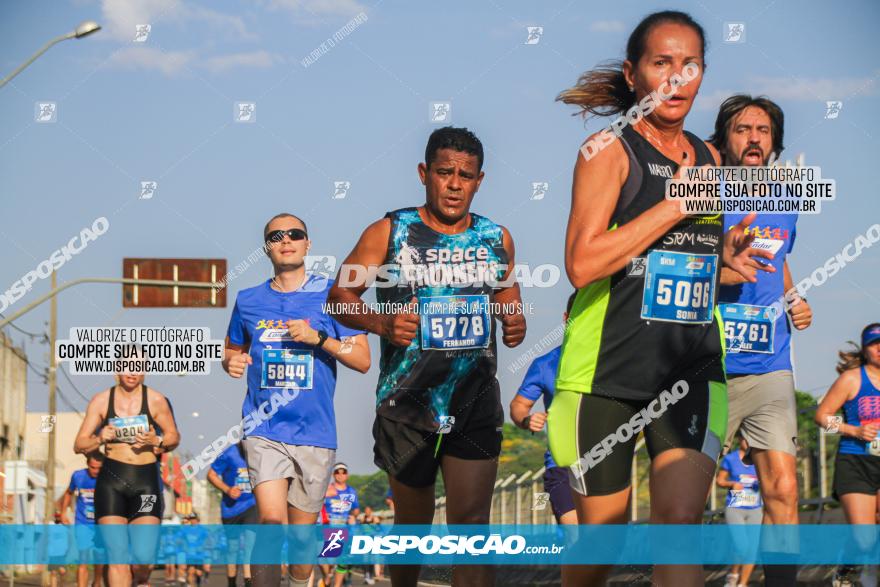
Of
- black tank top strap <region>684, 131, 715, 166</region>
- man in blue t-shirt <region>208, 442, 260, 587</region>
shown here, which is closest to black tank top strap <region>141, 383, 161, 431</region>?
man in blue t-shirt <region>208, 442, 260, 587</region>

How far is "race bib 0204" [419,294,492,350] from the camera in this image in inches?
310

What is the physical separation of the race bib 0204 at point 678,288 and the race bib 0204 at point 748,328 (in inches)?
130

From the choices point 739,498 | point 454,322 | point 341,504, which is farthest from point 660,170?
point 341,504

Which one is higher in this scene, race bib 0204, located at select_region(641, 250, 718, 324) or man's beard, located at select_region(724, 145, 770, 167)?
man's beard, located at select_region(724, 145, 770, 167)

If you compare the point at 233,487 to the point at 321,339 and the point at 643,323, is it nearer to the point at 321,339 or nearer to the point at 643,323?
the point at 321,339

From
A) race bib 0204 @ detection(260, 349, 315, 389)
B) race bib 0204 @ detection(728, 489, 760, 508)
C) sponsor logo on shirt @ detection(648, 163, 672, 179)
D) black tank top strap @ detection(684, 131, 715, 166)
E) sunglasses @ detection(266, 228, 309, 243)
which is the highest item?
sunglasses @ detection(266, 228, 309, 243)

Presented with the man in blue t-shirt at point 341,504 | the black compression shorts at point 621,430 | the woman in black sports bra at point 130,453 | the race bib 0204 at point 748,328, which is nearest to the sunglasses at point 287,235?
the woman in black sports bra at point 130,453

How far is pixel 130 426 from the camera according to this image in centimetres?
1215

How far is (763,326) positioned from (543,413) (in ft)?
11.2

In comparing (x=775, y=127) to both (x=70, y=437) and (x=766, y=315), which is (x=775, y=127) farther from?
(x=70, y=437)

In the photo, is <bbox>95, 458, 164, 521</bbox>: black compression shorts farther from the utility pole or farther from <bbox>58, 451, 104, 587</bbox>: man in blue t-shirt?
the utility pole

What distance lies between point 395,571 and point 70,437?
74.4 m

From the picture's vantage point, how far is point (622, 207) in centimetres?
582

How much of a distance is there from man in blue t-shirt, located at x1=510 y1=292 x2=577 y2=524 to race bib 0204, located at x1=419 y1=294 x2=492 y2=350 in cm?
401
